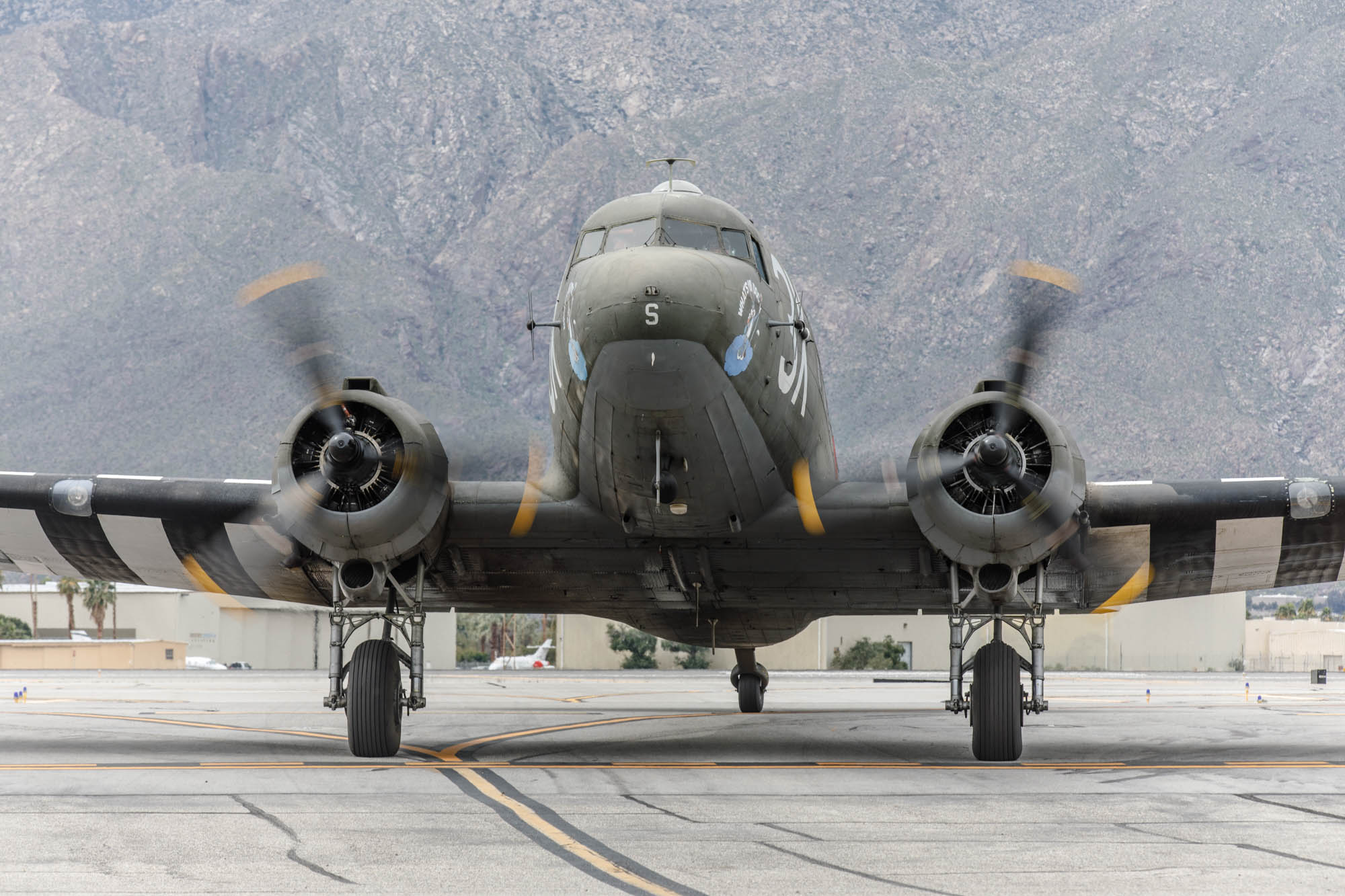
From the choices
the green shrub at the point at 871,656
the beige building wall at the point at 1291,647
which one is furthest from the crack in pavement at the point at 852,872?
the beige building wall at the point at 1291,647

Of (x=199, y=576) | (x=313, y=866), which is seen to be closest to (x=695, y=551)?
(x=199, y=576)

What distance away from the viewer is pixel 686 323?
12344mm

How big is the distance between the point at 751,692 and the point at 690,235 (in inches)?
520

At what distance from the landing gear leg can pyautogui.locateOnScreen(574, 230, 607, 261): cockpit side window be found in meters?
11.7

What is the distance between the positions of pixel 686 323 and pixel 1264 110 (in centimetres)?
20373

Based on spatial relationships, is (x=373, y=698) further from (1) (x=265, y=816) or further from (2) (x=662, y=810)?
(2) (x=662, y=810)

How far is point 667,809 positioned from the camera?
10680 mm

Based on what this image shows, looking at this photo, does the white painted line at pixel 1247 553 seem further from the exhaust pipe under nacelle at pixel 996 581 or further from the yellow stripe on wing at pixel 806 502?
the yellow stripe on wing at pixel 806 502

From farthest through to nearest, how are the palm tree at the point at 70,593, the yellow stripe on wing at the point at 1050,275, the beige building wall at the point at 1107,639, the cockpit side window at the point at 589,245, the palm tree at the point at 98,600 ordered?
the palm tree at the point at 70,593, the palm tree at the point at 98,600, the beige building wall at the point at 1107,639, the yellow stripe on wing at the point at 1050,275, the cockpit side window at the point at 589,245

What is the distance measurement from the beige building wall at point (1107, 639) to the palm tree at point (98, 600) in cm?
2996

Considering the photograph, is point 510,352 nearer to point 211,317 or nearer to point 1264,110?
point 211,317

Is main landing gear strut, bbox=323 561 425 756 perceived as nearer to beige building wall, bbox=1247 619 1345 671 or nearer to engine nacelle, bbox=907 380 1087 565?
engine nacelle, bbox=907 380 1087 565

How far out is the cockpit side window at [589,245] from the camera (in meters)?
13.8

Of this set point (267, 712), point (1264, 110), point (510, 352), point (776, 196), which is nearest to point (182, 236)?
point (510, 352)
